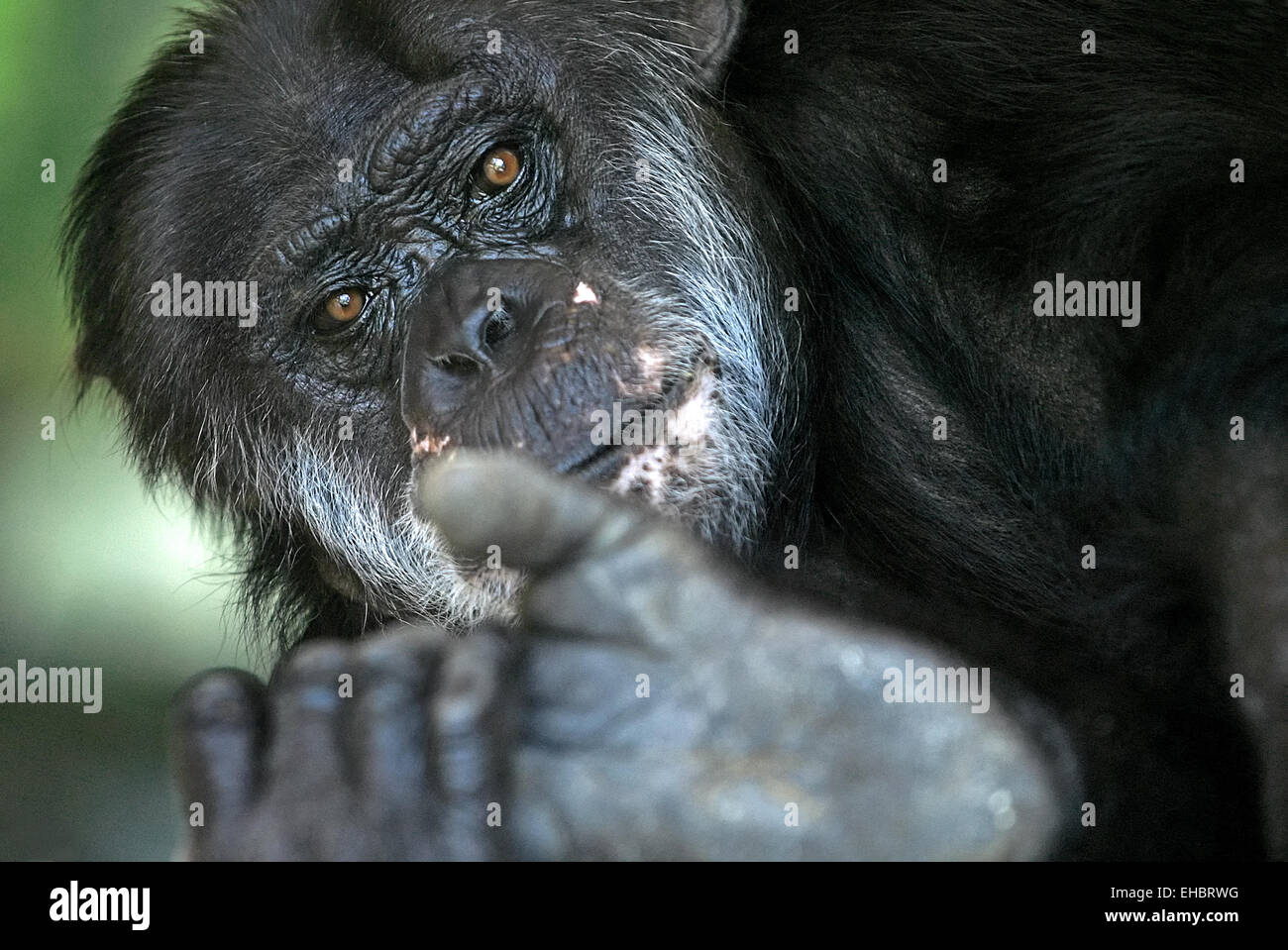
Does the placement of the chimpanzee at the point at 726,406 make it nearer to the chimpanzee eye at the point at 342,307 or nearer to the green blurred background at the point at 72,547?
the chimpanzee eye at the point at 342,307

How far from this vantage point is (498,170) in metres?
2.81

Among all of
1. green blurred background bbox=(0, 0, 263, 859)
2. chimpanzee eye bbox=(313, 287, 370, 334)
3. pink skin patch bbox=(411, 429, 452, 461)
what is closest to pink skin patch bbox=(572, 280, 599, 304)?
pink skin patch bbox=(411, 429, 452, 461)

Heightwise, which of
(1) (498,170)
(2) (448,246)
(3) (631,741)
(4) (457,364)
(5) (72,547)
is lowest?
(3) (631,741)

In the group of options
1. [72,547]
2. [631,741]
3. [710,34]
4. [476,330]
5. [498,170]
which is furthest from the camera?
[72,547]

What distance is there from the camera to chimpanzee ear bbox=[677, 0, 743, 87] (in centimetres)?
293

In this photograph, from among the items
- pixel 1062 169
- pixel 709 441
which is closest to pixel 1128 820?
pixel 709 441

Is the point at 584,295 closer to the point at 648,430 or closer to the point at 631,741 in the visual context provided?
the point at 648,430

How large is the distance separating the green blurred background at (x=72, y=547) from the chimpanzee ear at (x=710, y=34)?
1758 mm

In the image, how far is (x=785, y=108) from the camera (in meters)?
2.89

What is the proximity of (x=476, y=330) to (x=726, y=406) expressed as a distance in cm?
56

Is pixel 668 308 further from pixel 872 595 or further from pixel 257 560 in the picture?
pixel 257 560

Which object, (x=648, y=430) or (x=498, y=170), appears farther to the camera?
Result: (x=498, y=170)

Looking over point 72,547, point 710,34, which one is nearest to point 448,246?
point 710,34

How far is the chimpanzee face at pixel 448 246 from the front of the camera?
2682 mm
